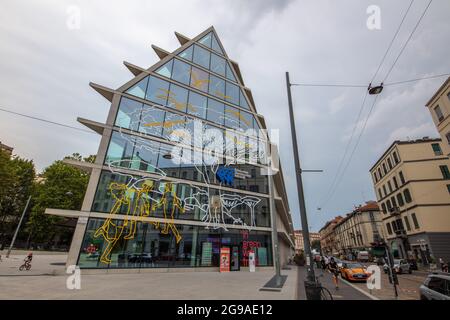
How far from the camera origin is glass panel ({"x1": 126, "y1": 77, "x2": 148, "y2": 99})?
21172 millimetres

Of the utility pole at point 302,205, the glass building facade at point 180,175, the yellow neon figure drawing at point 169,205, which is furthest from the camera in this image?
the yellow neon figure drawing at point 169,205

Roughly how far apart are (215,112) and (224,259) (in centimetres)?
1684

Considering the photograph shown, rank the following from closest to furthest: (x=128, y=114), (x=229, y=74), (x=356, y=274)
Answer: (x=356, y=274)
(x=128, y=114)
(x=229, y=74)

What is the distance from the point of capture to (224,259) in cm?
2075

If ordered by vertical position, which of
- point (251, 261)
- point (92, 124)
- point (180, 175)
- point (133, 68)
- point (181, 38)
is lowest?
point (251, 261)

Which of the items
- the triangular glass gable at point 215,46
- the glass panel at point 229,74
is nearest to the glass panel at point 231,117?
the glass panel at point 229,74

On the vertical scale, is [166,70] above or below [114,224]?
above

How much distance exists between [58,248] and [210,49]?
51023mm

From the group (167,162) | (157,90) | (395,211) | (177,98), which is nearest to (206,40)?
(177,98)

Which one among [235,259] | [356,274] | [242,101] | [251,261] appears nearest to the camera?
[356,274]

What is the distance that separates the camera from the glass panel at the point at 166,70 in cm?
2350

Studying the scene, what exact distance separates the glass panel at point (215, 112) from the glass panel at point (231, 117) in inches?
30.2

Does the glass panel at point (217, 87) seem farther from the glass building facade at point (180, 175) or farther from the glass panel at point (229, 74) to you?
the glass panel at point (229, 74)

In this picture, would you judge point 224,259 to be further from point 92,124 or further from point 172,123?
point 92,124
